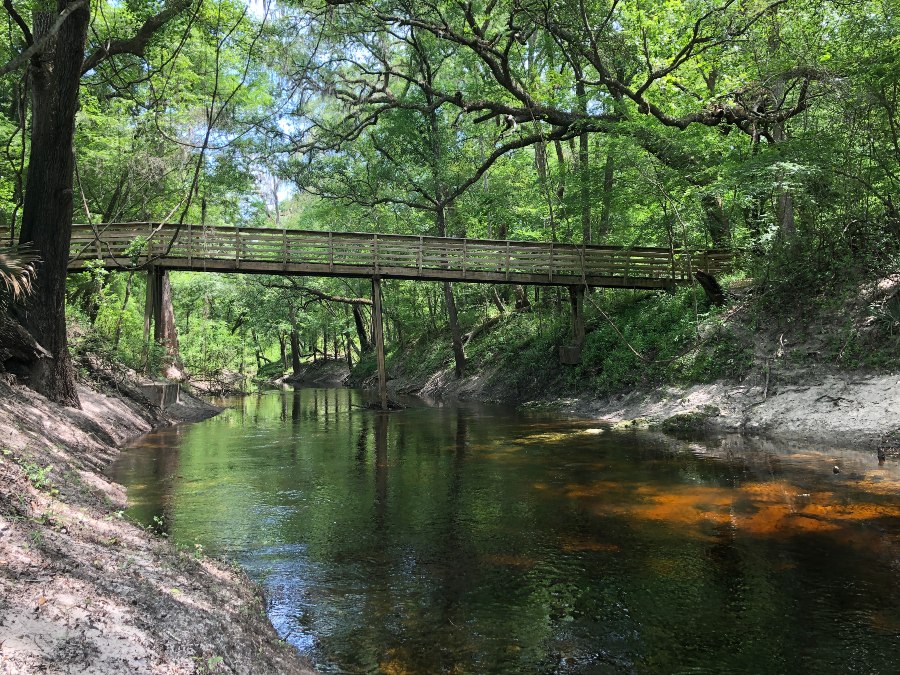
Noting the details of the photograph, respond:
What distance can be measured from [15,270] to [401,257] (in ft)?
36.2

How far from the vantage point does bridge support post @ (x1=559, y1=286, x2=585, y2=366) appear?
746 inches

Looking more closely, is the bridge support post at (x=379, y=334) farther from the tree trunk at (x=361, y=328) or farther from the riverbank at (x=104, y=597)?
the tree trunk at (x=361, y=328)

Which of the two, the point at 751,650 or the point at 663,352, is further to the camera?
the point at 663,352

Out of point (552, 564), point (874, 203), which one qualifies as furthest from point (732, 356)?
point (552, 564)

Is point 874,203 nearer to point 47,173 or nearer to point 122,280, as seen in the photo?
point 47,173

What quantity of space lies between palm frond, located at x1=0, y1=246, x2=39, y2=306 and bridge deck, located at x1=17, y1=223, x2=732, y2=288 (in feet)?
24.4

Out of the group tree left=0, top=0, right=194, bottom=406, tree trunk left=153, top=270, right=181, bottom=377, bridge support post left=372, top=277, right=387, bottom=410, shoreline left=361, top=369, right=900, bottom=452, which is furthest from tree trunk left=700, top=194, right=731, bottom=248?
tree trunk left=153, top=270, right=181, bottom=377

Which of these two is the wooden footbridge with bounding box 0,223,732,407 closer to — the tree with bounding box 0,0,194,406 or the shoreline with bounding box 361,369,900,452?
the shoreline with bounding box 361,369,900,452

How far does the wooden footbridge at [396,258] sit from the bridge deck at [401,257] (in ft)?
0.09

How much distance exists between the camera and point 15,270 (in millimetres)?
7848

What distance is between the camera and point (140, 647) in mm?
2689

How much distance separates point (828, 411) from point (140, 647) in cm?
1172

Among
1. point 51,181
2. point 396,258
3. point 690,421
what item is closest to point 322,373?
point 396,258

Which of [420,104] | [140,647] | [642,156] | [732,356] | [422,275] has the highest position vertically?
[420,104]
